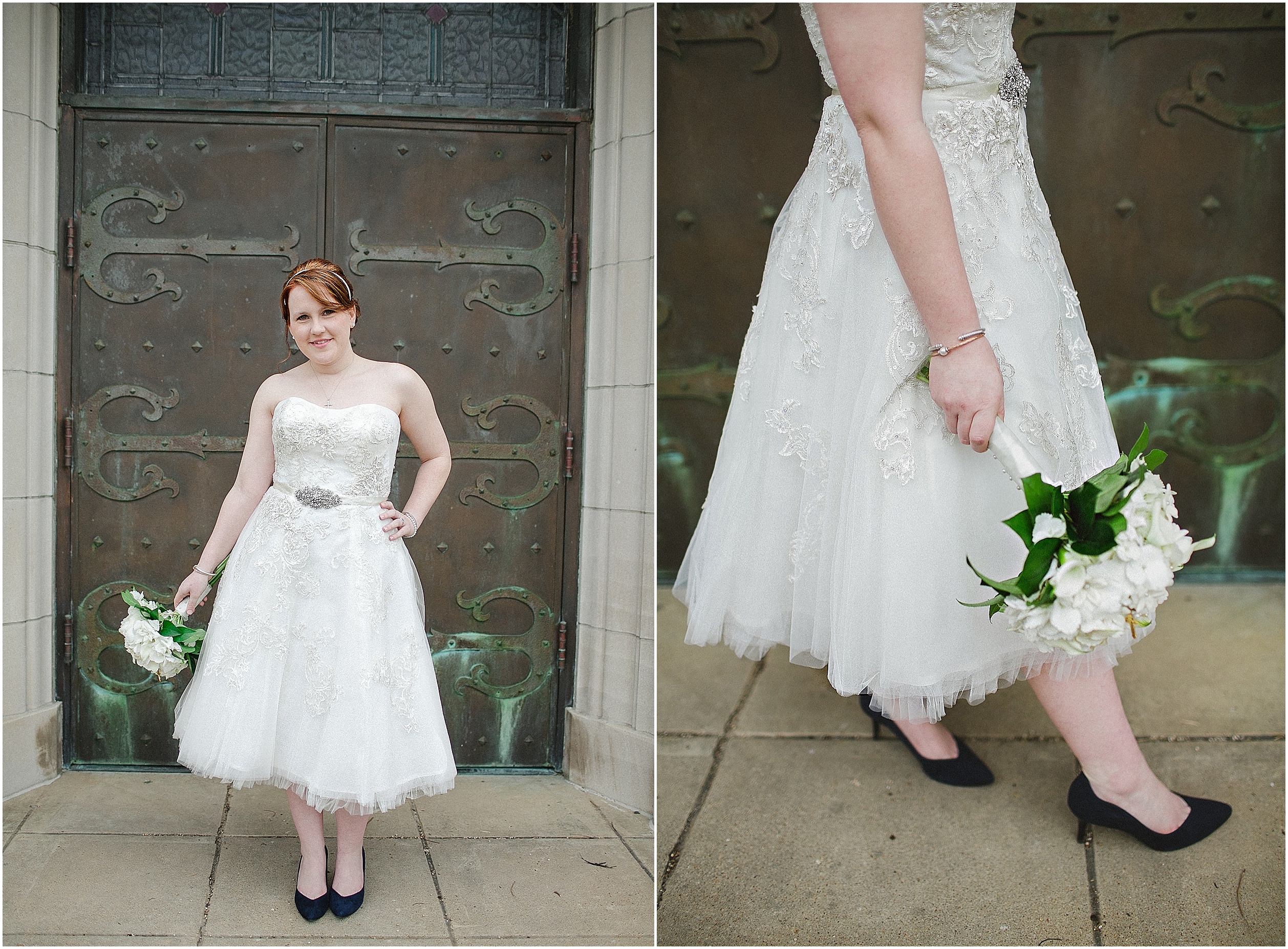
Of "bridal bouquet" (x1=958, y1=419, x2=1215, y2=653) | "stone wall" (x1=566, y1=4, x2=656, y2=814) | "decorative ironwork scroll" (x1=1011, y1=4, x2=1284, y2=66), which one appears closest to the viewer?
"bridal bouquet" (x1=958, y1=419, x2=1215, y2=653)

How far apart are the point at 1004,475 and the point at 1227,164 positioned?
9.45ft

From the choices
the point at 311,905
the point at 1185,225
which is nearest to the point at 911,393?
the point at 311,905

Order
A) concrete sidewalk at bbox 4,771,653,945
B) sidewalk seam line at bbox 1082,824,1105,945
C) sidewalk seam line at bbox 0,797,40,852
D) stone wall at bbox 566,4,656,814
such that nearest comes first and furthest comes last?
sidewalk seam line at bbox 1082,824,1105,945 < concrete sidewalk at bbox 4,771,653,945 < sidewalk seam line at bbox 0,797,40,852 < stone wall at bbox 566,4,656,814

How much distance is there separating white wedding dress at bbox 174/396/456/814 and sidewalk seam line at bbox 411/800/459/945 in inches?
14.7

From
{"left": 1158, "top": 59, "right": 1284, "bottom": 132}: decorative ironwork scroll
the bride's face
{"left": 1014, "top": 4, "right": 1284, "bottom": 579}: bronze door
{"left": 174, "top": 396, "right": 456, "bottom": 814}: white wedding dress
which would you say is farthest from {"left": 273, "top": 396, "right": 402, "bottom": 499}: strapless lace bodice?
{"left": 1158, "top": 59, "right": 1284, "bottom": 132}: decorative ironwork scroll

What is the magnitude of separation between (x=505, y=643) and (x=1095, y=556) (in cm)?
221

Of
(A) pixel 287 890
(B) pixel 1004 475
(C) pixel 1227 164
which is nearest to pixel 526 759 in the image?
(A) pixel 287 890

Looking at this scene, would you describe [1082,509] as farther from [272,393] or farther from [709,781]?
[272,393]

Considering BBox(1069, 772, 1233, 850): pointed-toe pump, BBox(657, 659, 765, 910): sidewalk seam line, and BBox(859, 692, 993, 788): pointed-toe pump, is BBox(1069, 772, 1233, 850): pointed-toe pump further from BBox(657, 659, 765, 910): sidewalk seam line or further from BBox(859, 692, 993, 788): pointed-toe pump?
BBox(657, 659, 765, 910): sidewalk seam line

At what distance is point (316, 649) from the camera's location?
2.19m

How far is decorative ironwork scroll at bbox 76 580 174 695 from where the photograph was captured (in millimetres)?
3143

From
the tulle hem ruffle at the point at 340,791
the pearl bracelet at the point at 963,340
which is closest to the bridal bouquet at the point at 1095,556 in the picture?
the pearl bracelet at the point at 963,340

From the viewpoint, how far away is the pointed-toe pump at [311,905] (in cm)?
230

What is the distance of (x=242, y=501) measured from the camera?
2342mm
